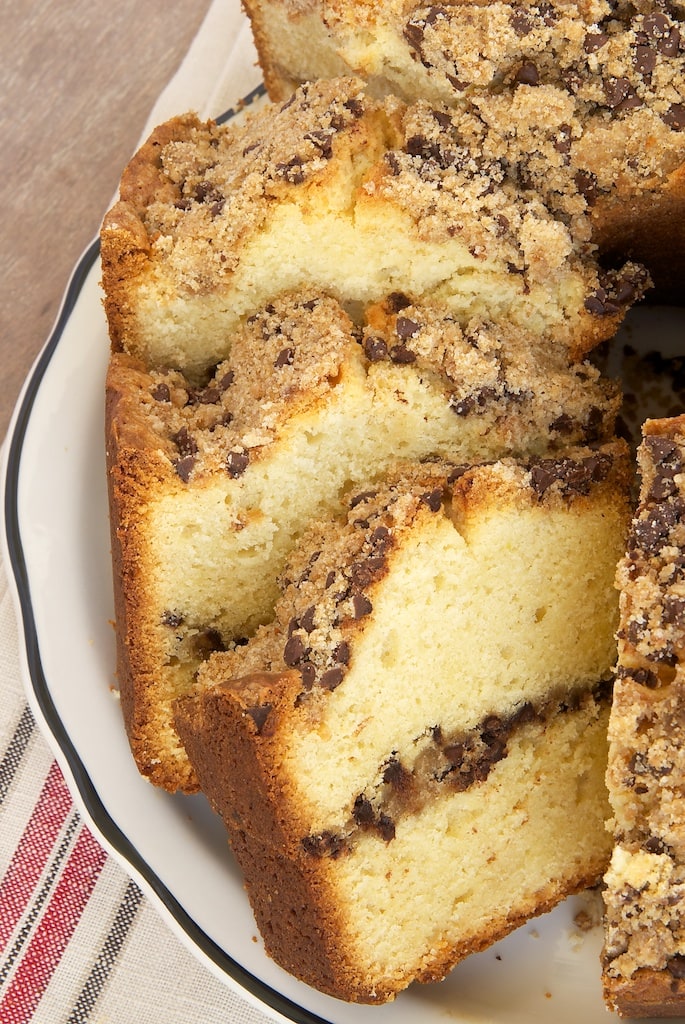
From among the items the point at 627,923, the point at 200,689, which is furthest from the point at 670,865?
the point at 200,689

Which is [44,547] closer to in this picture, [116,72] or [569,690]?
[569,690]

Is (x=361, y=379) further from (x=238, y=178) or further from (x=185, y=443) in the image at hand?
(x=238, y=178)

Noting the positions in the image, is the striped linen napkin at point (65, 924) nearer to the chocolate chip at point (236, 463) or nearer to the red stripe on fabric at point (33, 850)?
the red stripe on fabric at point (33, 850)

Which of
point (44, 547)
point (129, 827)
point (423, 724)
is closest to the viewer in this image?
point (423, 724)

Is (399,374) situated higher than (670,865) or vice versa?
(399,374)

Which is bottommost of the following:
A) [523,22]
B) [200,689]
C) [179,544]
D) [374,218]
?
[200,689]

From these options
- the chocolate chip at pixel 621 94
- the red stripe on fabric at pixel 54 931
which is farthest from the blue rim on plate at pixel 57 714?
the chocolate chip at pixel 621 94

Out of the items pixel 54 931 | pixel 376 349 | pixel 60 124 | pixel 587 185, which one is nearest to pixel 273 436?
pixel 376 349

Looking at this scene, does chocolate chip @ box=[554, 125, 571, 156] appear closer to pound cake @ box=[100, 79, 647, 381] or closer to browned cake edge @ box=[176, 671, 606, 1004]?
pound cake @ box=[100, 79, 647, 381]
